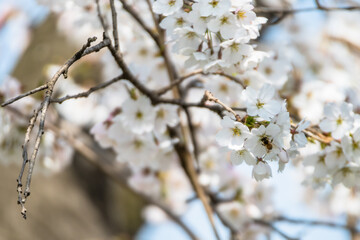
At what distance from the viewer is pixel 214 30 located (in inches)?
25.2

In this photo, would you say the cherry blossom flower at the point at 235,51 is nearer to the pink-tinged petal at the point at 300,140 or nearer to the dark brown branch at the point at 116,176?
the pink-tinged petal at the point at 300,140

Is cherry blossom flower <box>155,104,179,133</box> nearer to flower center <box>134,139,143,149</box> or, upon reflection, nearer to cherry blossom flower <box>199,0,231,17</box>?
flower center <box>134,139,143,149</box>

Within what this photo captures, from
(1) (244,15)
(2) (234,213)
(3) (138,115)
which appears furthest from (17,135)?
(1) (244,15)

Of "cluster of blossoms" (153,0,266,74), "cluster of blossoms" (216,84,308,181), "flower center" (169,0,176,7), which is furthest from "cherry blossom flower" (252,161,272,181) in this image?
"flower center" (169,0,176,7)

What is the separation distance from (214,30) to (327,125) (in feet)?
0.85

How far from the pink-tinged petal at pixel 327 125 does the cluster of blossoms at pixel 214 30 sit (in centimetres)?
16

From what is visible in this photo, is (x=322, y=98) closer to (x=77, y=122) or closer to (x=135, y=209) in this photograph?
(x=77, y=122)

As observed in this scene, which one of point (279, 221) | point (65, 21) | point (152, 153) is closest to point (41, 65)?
point (65, 21)

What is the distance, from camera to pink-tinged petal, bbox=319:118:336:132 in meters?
0.72

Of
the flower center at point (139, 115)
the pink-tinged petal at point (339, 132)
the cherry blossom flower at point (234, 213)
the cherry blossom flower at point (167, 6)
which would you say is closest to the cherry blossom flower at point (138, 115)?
the flower center at point (139, 115)

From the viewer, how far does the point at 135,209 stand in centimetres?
236

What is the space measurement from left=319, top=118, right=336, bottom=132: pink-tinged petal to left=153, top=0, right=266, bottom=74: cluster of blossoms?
0.16 meters

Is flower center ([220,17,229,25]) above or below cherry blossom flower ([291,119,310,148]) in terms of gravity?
above

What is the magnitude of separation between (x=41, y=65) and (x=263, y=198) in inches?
46.6
